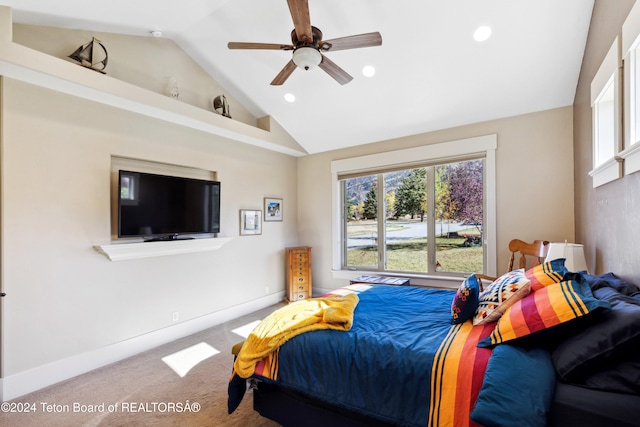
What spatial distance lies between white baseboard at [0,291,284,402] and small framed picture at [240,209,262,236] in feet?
3.58

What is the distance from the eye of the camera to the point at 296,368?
5.69 ft

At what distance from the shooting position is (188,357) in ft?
9.82

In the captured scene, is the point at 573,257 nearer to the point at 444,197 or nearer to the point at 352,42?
the point at 444,197

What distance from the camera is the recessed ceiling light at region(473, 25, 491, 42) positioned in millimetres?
2666

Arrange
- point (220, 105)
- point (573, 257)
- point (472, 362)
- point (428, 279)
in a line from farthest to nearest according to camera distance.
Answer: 1. point (428, 279)
2. point (220, 105)
3. point (573, 257)
4. point (472, 362)

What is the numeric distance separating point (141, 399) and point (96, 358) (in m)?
0.89

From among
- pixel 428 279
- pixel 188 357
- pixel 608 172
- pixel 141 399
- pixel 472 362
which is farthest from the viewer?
pixel 428 279

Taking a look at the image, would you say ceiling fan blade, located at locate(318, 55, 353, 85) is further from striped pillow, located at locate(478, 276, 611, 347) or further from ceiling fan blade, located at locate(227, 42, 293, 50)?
striped pillow, located at locate(478, 276, 611, 347)

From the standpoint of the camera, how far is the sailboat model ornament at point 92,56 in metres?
2.66

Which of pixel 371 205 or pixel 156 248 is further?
pixel 371 205

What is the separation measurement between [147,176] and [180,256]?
1.01 metres

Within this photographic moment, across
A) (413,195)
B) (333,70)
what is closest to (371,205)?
(413,195)

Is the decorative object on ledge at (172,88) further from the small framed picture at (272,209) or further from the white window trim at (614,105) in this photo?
the white window trim at (614,105)

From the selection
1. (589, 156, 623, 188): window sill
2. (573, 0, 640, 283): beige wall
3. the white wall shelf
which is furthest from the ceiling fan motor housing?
the white wall shelf
